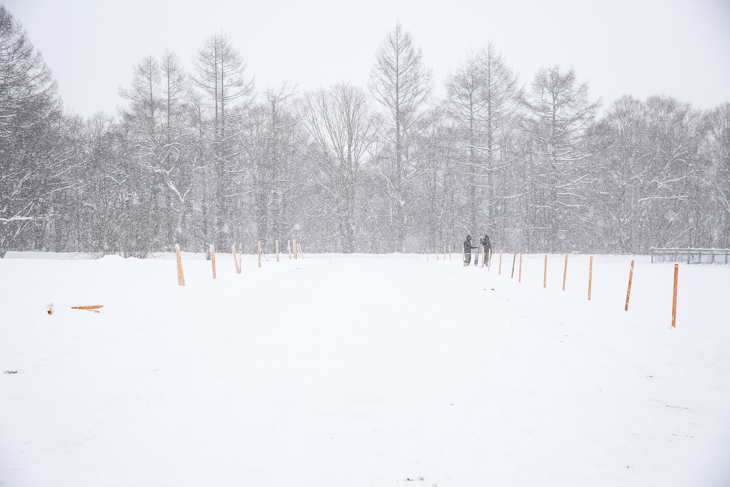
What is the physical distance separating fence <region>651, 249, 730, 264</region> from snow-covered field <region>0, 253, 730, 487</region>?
1807cm

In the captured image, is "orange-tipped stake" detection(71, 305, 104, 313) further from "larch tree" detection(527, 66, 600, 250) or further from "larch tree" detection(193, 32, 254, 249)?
"larch tree" detection(527, 66, 600, 250)

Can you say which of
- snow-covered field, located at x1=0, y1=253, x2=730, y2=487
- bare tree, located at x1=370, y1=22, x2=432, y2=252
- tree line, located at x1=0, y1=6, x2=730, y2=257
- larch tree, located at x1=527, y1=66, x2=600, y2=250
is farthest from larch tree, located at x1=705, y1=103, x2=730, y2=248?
snow-covered field, located at x1=0, y1=253, x2=730, y2=487

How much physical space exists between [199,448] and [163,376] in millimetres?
2017

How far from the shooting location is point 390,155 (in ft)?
113

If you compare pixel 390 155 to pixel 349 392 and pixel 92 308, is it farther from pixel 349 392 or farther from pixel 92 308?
pixel 349 392

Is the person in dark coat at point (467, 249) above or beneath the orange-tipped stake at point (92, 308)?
above

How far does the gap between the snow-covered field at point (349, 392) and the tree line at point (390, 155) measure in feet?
62.0

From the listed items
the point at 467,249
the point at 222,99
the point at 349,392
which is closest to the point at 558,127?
the point at 467,249

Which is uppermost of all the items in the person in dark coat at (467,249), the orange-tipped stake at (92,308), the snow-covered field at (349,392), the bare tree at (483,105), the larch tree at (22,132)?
the bare tree at (483,105)

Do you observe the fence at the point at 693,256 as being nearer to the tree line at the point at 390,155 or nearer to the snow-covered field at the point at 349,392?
the tree line at the point at 390,155

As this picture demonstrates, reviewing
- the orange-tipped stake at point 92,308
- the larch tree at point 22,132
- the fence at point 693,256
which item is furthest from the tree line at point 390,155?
the orange-tipped stake at point 92,308

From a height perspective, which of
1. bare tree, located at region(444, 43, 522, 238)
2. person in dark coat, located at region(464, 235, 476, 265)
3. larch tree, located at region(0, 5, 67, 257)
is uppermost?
bare tree, located at region(444, 43, 522, 238)

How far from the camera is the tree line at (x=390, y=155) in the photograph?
29672 mm

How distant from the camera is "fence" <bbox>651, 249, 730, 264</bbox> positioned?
917 inches
